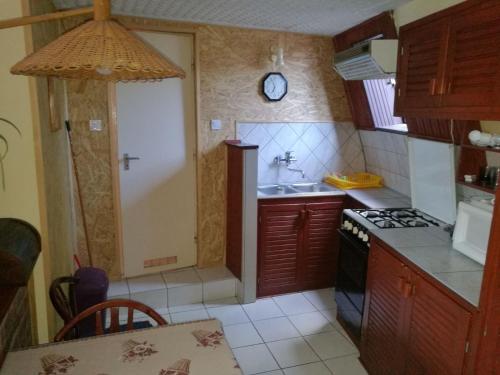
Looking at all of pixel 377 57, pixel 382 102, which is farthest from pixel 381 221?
pixel 382 102

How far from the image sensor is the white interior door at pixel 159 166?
309 cm

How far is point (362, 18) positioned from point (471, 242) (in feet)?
5.77

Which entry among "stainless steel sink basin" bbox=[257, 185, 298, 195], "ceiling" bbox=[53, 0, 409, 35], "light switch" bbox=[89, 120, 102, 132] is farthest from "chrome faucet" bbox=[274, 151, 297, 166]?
"light switch" bbox=[89, 120, 102, 132]

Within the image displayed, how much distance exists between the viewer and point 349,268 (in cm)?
266

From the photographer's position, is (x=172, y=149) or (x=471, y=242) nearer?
(x=471, y=242)

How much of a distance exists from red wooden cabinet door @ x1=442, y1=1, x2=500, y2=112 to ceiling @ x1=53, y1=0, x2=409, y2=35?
722 millimetres

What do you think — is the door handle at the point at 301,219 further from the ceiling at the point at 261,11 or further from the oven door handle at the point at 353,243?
the ceiling at the point at 261,11

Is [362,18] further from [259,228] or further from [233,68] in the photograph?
[259,228]

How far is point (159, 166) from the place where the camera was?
3.23 metres

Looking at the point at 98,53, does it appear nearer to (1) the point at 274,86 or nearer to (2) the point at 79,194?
(2) the point at 79,194

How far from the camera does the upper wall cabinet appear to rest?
5.51 ft

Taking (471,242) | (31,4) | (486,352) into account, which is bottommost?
(486,352)

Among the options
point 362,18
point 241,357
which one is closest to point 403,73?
point 362,18

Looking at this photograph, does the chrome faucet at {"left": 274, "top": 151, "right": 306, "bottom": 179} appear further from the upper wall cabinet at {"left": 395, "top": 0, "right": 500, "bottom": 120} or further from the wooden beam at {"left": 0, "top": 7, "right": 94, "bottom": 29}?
the wooden beam at {"left": 0, "top": 7, "right": 94, "bottom": 29}
